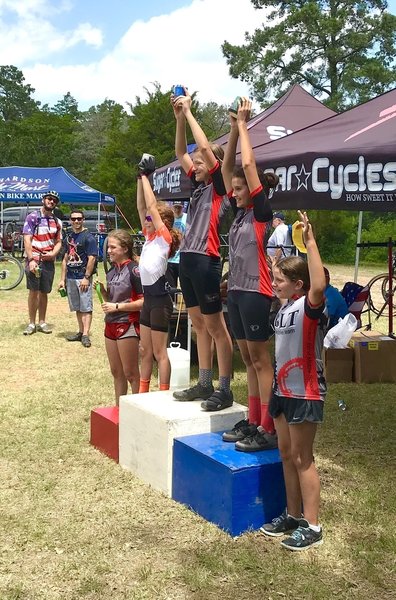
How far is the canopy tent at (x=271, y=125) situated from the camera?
6.13 m

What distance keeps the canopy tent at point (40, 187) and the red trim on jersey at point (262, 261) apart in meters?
15.8

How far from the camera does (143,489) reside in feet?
13.1

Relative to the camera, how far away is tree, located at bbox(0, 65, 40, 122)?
249ft

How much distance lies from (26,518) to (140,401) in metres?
1.00

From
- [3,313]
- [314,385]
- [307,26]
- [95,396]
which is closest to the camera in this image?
[314,385]

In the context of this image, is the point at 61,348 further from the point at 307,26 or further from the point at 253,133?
the point at 307,26

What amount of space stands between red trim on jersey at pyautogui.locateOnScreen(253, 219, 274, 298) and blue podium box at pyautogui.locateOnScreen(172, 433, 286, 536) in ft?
2.85

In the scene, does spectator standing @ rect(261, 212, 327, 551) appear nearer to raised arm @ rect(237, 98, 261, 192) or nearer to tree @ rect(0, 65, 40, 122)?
raised arm @ rect(237, 98, 261, 192)

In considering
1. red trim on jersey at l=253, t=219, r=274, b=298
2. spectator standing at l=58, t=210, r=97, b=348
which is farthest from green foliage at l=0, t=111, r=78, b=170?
red trim on jersey at l=253, t=219, r=274, b=298

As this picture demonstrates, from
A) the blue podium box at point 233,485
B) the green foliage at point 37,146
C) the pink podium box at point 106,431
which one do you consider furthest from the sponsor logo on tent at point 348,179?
the green foliage at point 37,146

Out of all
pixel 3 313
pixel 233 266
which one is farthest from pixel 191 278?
pixel 3 313

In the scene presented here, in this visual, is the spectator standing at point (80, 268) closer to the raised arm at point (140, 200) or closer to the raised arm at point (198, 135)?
the raised arm at point (140, 200)

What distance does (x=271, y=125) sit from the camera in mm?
7383

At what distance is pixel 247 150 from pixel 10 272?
11.6m
